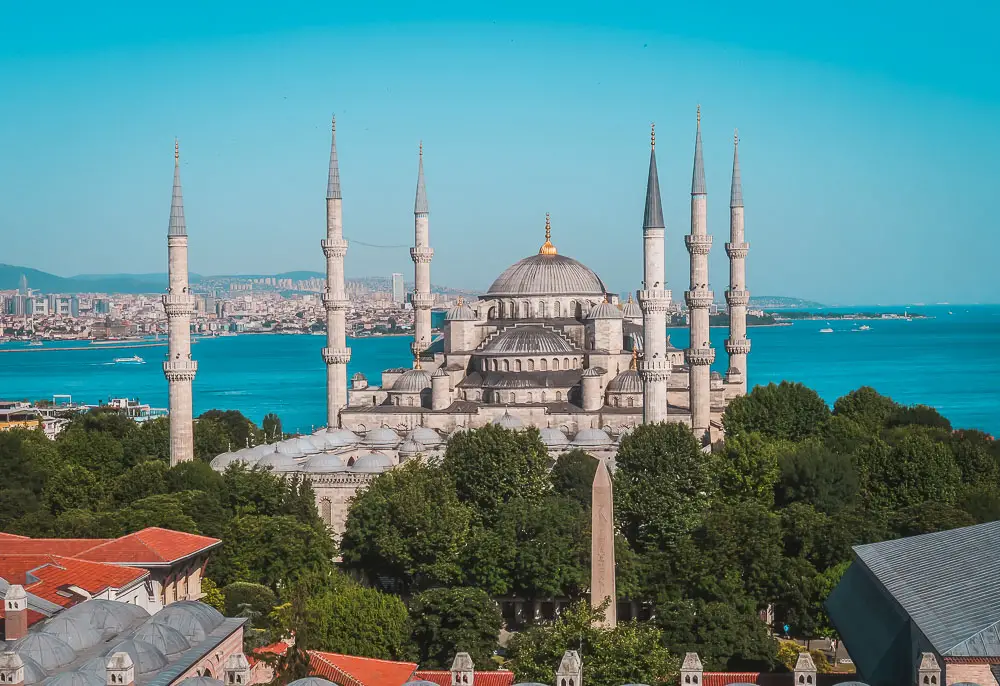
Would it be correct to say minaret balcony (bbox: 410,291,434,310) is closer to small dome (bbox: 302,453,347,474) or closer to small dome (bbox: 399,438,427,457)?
small dome (bbox: 399,438,427,457)

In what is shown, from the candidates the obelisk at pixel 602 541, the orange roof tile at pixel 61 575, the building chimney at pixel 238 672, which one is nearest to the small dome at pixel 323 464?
the orange roof tile at pixel 61 575

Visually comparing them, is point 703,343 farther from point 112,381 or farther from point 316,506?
point 112,381

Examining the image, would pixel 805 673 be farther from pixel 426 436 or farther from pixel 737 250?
pixel 737 250

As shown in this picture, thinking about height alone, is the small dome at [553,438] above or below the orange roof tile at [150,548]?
above

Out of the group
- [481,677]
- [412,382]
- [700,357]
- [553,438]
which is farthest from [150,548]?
[700,357]

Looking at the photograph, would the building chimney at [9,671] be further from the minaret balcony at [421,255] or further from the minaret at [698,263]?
the minaret balcony at [421,255]

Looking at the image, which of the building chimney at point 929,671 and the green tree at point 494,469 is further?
the green tree at point 494,469

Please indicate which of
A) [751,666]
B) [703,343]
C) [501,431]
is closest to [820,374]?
[703,343]
